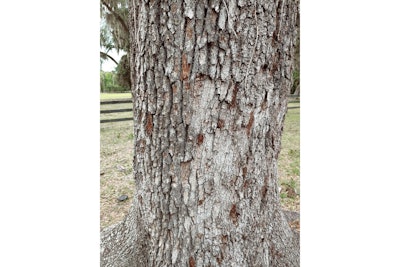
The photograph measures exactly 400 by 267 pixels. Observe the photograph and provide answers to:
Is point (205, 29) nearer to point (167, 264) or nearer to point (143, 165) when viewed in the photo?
point (143, 165)

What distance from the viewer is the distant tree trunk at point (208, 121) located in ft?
2.09

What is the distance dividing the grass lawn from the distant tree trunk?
49 cm

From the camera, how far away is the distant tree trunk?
64 centimetres

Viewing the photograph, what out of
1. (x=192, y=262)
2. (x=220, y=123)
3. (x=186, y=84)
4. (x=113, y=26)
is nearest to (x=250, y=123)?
(x=220, y=123)

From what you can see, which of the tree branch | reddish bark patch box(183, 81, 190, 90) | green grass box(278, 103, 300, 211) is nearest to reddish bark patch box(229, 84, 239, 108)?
reddish bark patch box(183, 81, 190, 90)

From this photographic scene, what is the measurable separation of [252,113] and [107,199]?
98cm

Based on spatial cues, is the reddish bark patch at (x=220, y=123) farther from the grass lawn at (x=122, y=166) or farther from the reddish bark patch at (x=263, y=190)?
the grass lawn at (x=122, y=166)

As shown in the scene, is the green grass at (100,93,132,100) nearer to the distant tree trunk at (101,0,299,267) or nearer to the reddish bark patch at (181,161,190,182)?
the distant tree trunk at (101,0,299,267)

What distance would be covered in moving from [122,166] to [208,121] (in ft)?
3.16

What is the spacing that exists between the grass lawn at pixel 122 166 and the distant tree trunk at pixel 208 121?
0.49m

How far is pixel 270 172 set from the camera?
793 mm

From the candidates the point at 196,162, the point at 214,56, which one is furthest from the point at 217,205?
the point at 214,56

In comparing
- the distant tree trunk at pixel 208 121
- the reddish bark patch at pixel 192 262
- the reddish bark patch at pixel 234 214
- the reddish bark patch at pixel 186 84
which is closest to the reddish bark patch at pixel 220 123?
the distant tree trunk at pixel 208 121
